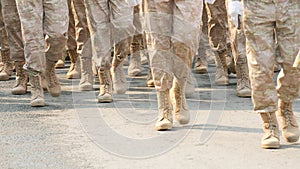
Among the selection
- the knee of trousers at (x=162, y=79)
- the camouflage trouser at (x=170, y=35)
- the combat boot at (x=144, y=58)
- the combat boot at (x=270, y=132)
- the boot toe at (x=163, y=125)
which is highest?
the camouflage trouser at (x=170, y=35)

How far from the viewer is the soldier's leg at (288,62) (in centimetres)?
594

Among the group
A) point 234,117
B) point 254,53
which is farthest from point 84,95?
point 254,53

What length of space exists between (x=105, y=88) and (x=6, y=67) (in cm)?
220

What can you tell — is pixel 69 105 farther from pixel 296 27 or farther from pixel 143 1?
pixel 296 27

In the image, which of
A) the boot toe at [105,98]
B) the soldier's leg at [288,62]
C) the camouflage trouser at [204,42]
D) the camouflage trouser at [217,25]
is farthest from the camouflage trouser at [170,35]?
the camouflage trouser at [204,42]

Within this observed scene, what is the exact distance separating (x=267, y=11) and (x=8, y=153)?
7.67 ft

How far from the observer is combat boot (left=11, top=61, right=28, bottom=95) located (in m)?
8.86

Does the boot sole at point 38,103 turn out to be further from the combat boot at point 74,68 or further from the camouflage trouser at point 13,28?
the combat boot at point 74,68

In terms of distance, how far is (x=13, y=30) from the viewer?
8828 mm

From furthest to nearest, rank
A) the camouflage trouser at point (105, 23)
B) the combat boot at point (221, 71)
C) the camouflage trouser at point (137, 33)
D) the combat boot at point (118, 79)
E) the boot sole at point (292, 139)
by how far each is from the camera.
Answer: the camouflage trouser at point (137, 33)
the combat boot at point (221, 71)
the combat boot at point (118, 79)
the camouflage trouser at point (105, 23)
the boot sole at point (292, 139)

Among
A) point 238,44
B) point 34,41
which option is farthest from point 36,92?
point 238,44

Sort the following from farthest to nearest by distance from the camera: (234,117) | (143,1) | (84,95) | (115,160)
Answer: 1. (84,95)
2. (234,117)
3. (143,1)
4. (115,160)

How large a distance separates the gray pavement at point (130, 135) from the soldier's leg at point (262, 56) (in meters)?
0.30

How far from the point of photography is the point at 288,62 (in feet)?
19.7
